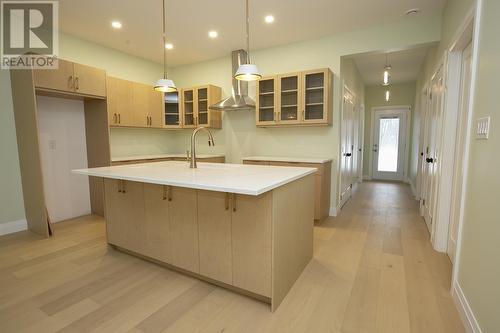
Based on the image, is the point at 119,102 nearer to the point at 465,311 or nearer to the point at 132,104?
the point at 132,104

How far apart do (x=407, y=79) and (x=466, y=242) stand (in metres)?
6.17

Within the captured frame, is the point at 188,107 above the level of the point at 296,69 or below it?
below

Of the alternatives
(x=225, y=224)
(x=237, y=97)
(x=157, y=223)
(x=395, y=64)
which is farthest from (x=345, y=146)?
(x=157, y=223)

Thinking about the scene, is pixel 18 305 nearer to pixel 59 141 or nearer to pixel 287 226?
pixel 287 226

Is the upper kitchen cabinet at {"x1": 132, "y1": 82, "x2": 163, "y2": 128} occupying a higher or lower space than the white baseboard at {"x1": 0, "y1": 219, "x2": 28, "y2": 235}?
higher

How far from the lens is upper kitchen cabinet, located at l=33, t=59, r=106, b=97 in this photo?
304 centimetres

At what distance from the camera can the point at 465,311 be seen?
5.30 feet

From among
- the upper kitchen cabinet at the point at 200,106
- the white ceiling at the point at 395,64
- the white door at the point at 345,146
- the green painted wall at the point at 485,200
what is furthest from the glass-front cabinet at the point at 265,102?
the green painted wall at the point at 485,200

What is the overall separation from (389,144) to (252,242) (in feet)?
22.7

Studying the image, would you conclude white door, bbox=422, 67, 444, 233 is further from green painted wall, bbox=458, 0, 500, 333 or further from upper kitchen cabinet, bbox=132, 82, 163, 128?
upper kitchen cabinet, bbox=132, 82, 163, 128

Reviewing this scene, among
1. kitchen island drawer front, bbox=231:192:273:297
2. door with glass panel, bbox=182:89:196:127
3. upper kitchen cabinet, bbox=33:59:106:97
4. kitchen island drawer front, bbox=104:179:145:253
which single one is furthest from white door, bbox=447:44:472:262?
upper kitchen cabinet, bbox=33:59:106:97

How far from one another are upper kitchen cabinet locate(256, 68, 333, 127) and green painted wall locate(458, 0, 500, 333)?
6.77 ft

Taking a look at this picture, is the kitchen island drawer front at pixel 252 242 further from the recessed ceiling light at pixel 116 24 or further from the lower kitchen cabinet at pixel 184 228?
the recessed ceiling light at pixel 116 24

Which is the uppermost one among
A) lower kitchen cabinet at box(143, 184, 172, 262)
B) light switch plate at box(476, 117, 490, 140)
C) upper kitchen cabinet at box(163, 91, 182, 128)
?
upper kitchen cabinet at box(163, 91, 182, 128)
